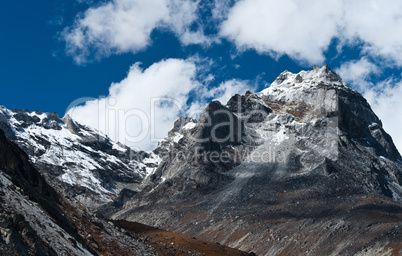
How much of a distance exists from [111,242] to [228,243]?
13347cm

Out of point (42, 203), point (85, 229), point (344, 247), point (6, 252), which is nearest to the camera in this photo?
point (6, 252)

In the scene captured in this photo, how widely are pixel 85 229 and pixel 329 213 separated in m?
151

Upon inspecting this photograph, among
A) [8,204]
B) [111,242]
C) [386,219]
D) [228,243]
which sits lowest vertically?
[386,219]

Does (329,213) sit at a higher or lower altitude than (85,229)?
lower

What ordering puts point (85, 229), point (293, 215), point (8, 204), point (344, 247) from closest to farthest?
point (8, 204) < point (85, 229) < point (344, 247) < point (293, 215)

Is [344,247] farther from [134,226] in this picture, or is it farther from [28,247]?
[28,247]

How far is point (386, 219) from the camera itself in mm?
162500

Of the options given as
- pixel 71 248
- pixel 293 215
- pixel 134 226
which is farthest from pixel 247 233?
pixel 71 248

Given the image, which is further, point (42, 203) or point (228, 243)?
point (228, 243)

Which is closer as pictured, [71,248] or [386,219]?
[71,248]

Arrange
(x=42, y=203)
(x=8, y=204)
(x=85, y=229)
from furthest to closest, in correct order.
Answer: (x=85, y=229), (x=42, y=203), (x=8, y=204)

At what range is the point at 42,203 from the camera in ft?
156

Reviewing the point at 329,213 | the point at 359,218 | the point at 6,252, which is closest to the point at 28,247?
the point at 6,252

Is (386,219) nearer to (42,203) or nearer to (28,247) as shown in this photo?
(42,203)
